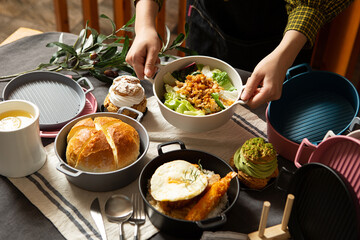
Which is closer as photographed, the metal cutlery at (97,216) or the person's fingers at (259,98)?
the metal cutlery at (97,216)

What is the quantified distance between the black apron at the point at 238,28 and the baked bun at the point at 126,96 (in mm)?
533

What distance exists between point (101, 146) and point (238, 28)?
88 centimetres

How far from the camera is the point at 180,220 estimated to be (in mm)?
941

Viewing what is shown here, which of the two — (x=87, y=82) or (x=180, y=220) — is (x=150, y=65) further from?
(x=180, y=220)

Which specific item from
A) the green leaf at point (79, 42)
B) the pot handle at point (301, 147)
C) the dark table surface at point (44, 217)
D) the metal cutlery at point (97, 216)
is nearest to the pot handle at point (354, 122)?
the pot handle at point (301, 147)

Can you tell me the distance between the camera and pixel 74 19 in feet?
11.1

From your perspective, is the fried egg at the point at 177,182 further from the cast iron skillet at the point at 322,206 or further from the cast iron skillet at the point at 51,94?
the cast iron skillet at the point at 51,94

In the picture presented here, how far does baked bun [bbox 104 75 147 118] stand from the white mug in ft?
0.89

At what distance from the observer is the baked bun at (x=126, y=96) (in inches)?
51.3

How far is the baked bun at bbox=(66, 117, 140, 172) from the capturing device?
106cm

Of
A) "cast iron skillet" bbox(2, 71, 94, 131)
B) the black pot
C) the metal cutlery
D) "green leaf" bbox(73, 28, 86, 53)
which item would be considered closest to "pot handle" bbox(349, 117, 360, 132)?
the black pot

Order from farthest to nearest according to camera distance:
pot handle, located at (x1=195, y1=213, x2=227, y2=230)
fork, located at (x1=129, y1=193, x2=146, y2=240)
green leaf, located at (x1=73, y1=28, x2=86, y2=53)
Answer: green leaf, located at (x1=73, y1=28, x2=86, y2=53), fork, located at (x1=129, y1=193, x2=146, y2=240), pot handle, located at (x1=195, y1=213, x2=227, y2=230)

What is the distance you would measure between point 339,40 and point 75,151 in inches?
63.6

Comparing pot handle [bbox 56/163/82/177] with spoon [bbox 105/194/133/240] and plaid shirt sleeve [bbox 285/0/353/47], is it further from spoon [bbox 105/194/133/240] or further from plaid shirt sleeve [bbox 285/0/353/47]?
plaid shirt sleeve [bbox 285/0/353/47]
